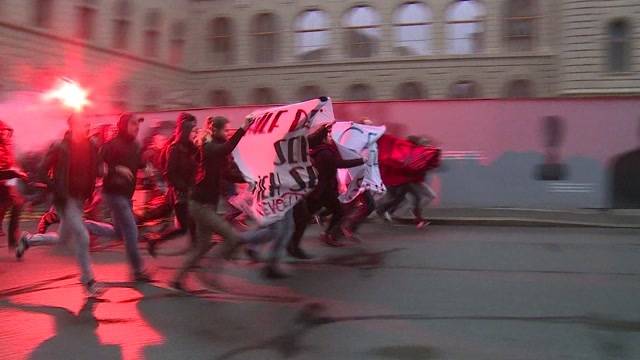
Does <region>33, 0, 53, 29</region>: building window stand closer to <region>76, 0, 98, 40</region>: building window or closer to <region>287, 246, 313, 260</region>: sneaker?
<region>76, 0, 98, 40</region>: building window

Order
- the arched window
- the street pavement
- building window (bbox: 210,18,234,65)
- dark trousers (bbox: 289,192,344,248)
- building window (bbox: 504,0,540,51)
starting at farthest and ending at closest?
1. building window (bbox: 210,18,234,65)
2. the arched window
3. building window (bbox: 504,0,540,51)
4. dark trousers (bbox: 289,192,344,248)
5. the street pavement

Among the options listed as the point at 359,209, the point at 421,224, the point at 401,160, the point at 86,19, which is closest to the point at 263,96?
the point at 86,19

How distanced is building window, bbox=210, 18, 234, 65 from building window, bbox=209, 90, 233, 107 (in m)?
1.82

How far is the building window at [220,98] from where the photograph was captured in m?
40.4

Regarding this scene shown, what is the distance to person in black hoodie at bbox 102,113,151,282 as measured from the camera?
6.43 meters

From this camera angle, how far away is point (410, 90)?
36719 millimetres

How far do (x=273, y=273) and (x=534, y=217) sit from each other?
7010mm

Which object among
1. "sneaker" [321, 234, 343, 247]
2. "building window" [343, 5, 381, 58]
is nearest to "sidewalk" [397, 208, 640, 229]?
"sneaker" [321, 234, 343, 247]

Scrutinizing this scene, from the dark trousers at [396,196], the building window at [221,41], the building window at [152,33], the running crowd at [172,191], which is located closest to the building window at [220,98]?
the building window at [221,41]

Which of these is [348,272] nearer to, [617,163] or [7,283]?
[7,283]

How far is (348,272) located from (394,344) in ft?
8.68

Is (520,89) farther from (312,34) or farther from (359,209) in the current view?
(359,209)

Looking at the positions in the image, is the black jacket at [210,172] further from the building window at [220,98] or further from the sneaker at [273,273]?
the building window at [220,98]

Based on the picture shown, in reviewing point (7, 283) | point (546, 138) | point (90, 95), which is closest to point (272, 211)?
point (7, 283)
